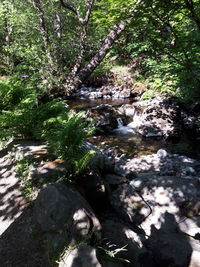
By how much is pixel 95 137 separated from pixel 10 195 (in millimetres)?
5645

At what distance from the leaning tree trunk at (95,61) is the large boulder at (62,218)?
4890 mm

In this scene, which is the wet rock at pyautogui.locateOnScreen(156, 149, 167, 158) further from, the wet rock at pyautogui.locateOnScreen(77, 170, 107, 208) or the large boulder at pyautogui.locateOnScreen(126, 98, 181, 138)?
the wet rock at pyautogui.locateOnScreen(77, 170, 107, 208)

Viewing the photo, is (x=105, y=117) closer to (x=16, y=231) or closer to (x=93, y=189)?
(x=93, y=189)

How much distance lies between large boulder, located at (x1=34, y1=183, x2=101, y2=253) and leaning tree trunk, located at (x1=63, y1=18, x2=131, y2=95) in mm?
4890

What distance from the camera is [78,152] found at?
3.86 m

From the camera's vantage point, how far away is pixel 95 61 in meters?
6.87

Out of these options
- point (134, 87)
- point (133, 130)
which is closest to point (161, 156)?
point (133, 130)

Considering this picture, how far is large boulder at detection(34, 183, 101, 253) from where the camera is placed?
8.41 ft

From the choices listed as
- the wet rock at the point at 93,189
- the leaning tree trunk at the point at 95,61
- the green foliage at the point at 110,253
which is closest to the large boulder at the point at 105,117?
the leaning tree trunk at the point at 95,61

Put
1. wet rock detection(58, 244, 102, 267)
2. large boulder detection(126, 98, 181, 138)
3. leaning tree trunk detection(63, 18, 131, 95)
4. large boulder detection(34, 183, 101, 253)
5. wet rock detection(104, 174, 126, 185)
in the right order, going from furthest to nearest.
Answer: large boulder detection(126, 98, 181, 138), leaning tree trunk detection(63, 18, 131, 95), wet rock detection(104, 174, 126, 185), large boulder detection(34, 183, 101, 253), wet rock detection(58, 244, 102, 267)

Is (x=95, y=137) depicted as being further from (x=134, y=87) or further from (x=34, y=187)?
(x=134, y=87)

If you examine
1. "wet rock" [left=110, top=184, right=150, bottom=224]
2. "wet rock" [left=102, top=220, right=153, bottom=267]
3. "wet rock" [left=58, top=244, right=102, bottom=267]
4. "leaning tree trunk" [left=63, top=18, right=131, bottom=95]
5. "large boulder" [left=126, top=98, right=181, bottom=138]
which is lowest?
"wet rock" [left=110, top=184, right=150, bottom=224]

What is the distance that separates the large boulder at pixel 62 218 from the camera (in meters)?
2.56

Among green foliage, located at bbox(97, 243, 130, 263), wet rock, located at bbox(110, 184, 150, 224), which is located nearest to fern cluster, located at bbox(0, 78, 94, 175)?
wet rock, located at bbox(110, 184, 150, 224)
